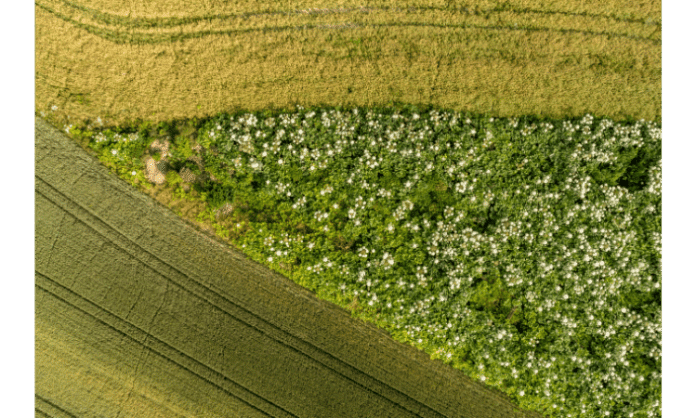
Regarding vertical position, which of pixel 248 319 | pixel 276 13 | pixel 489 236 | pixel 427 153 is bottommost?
pixel 248 319

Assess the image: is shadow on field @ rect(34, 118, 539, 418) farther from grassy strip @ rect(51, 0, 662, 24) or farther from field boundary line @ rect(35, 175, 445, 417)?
grassy strip @ rect(51, 0, 662, 24)

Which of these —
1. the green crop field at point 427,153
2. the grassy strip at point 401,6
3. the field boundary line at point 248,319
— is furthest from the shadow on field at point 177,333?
the grassy strip at point 401,6

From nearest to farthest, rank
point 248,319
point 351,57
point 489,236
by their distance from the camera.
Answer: point 489,236 < point 248,319 < point 351,57

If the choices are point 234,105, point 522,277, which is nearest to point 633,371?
point 522,277

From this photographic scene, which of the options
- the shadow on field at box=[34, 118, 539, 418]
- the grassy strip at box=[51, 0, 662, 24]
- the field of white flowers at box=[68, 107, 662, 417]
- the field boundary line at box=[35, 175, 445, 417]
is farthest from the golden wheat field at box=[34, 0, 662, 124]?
the field boundary line at box=[35, 175, 445, 417]

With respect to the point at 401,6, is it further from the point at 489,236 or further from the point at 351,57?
the point at 489,236

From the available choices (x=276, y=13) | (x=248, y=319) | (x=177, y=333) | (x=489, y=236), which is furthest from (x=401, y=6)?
(x=177, y=333)

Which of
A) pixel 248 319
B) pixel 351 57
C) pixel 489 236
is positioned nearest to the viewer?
pixel 489 236
